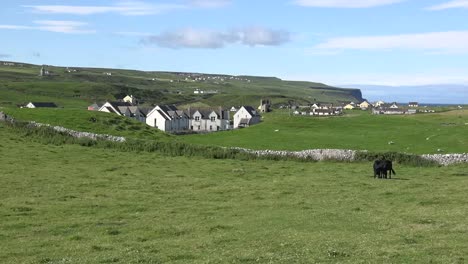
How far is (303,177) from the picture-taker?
4047 cm

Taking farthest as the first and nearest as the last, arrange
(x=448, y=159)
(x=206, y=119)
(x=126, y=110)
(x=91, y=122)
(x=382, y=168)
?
1. (x=206, y=119)
2. (x=126, y=110)
3. (x=91, y=122)
4. (x=448, y=159)
5. (x=382, y=168)

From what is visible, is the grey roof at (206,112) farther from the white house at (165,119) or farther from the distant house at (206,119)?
the white house at (165,119)

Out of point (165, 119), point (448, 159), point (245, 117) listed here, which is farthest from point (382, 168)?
point (245, 117)

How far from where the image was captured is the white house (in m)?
148

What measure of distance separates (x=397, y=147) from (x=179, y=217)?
48.2m

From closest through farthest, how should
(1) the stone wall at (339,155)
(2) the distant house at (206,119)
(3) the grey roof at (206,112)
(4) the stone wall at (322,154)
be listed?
1. (1) the stone wall at (339,155)
2. (4) the stone wall at (322,154)
3. (2) the distant house at (206,119)
4. (3) the grey roof at (206,112)

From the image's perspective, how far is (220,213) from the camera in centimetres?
2592

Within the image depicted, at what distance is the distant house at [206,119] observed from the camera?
566 ft

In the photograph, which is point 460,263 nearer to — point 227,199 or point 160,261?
point 160,261

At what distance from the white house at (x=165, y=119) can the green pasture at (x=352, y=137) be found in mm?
50540

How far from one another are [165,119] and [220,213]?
4845 inches

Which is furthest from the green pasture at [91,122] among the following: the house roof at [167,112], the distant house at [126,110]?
the distant house at [126,110]

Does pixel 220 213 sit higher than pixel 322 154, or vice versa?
pixel 322 154

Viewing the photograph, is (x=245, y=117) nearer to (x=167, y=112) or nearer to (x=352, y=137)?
(x=167, y=112)
